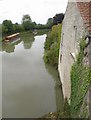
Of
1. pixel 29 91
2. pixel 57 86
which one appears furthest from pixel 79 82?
pixel 57 86

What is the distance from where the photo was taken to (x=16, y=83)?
2088cm

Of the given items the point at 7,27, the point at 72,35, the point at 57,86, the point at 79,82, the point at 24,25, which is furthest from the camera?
the point at 24,25

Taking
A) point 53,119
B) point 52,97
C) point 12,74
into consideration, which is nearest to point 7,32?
point 12,74

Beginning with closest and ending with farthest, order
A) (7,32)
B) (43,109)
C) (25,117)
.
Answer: (25,117) < (43,109) < (7,32)

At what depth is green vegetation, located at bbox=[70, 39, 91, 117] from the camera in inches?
380

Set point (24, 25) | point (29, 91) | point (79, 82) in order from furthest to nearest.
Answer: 1. point (24, 25)
2. point (29, 91)
3. point (79, 82)

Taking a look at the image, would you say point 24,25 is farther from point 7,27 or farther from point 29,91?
point 29,91

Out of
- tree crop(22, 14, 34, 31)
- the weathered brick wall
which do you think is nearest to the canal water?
the weathered brick wall

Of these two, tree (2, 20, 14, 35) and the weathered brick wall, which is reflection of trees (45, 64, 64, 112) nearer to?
the weathered brick wall

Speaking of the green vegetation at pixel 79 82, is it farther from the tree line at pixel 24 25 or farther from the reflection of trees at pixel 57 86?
the tree line at pixel 24 25

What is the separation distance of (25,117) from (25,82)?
6.66 metres

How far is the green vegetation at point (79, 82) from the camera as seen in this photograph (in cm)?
966

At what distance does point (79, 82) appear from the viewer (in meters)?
10.4

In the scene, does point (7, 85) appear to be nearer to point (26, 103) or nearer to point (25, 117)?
point (26, 103)
